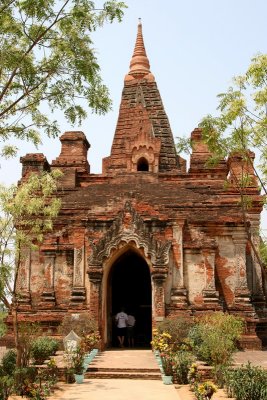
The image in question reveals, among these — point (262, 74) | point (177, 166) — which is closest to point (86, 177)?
point (177, 166)

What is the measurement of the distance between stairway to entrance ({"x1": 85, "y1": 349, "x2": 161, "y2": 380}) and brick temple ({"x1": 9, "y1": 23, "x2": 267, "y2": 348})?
137 centimetres

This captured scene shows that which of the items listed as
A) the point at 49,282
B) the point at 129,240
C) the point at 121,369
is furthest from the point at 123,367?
the point at 49,282

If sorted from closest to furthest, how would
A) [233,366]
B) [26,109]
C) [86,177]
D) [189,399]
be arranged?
[189,399], [26,109], [233,366], [86,177]

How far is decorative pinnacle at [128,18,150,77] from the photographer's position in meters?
27.8

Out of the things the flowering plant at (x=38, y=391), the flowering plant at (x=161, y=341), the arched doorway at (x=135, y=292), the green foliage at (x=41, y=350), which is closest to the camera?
the flowering plant at (x=38, y=391)

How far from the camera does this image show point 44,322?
1545cm

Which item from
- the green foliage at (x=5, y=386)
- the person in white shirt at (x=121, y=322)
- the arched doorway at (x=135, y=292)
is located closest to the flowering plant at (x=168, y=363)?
the green foliage at (x=5, y=386)

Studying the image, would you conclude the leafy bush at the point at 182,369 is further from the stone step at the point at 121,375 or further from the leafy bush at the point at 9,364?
the leafy bush at the point at 9,364

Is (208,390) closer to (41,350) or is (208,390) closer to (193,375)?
(193,375)

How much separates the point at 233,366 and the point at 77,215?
774 centimetres

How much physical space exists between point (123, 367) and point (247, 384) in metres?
3.99

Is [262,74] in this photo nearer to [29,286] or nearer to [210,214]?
[210,214]

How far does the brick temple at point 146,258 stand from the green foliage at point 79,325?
0.32 meters

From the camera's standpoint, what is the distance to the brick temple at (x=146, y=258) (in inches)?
583
